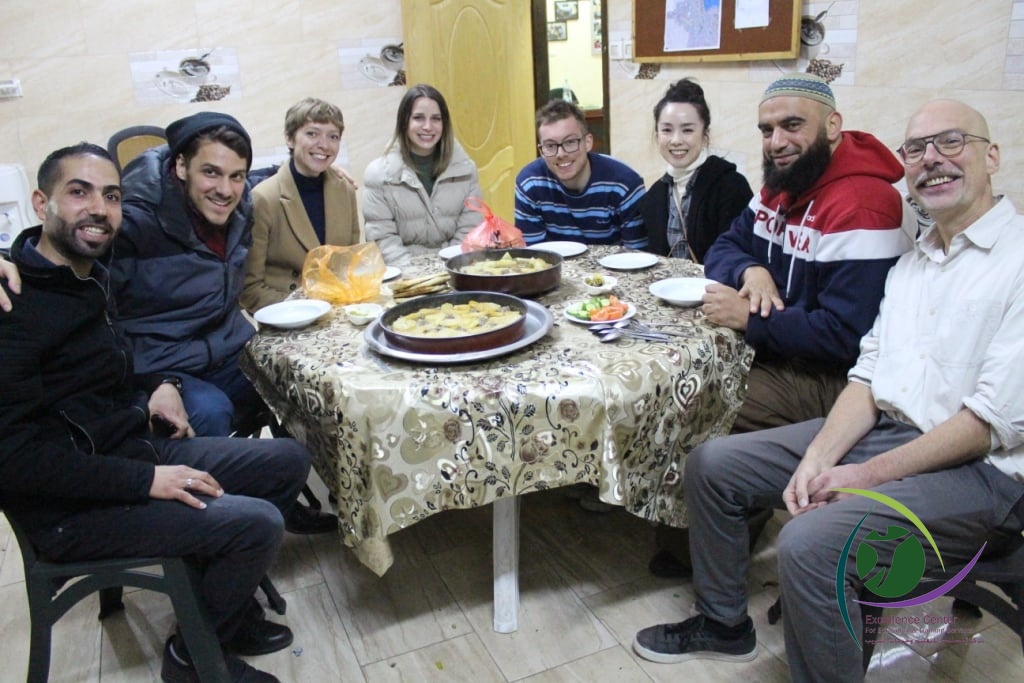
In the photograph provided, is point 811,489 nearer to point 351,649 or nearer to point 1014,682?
point 1014,682

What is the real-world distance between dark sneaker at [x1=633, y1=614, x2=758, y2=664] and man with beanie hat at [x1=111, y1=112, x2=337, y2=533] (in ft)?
3.99

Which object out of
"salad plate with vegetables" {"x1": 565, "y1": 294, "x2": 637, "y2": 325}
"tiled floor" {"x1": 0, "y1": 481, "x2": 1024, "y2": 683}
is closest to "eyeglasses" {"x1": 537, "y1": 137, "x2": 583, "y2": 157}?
"salad plate with vegetables" {"x1": 565, "y1": 294, "x2": 637, "y2": 325}

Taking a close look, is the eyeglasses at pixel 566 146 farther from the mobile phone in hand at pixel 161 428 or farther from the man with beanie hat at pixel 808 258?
the mobile phone in hand at pixel 161 428

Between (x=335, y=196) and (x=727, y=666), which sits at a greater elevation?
(x=335, y=196)

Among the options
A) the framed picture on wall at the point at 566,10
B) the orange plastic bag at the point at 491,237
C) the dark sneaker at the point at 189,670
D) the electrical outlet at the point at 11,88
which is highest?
the framed picture on wall at the point at 566,10

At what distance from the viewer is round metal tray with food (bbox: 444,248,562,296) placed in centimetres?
197

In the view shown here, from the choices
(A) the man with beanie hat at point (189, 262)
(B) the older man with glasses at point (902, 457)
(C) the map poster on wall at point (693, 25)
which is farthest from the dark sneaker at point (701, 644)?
(C) the map poster on wall at point (693, 25)

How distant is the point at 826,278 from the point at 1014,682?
973 mm

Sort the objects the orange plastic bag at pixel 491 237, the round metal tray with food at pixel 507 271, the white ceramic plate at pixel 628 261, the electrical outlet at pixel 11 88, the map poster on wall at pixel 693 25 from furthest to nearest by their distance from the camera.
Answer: the electrical outlet at pixel 11 88 < the map poster on wall at pixel 693 25 < the orange plastic bag at pixel 491 237 < the white ceramic plate at pixel 628 261 < the round metal tray with food at pixel 507 271

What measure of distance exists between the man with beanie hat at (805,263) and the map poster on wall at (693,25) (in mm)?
1807

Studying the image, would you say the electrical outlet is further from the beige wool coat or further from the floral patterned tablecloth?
the floral patterned tablecloth

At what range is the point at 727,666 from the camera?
174cm

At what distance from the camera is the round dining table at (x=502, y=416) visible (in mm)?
1512

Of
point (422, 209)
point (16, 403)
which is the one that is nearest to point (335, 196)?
point (422, 209)
